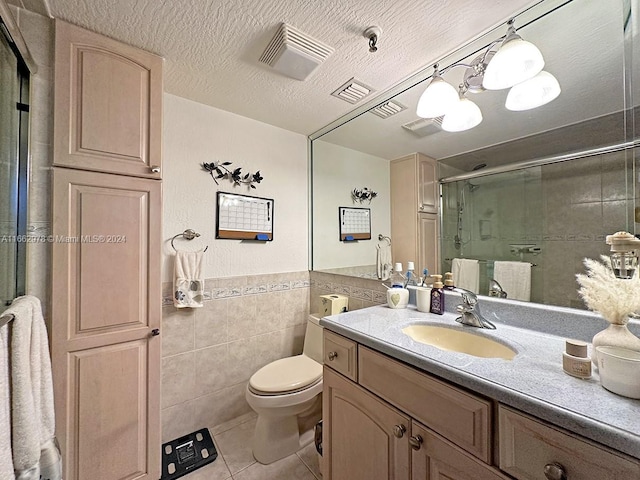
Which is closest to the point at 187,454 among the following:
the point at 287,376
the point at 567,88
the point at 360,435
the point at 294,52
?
the point at 287,376

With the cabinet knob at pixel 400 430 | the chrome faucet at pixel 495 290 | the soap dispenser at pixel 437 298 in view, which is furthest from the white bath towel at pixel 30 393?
the chrome faucet at pixel 495 290

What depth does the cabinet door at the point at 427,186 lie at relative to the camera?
1.47 metres

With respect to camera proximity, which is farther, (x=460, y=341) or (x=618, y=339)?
(x=460, y=341)

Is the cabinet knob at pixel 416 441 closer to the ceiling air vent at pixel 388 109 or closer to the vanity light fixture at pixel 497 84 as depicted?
the vanity light fixture at pixel 497 84

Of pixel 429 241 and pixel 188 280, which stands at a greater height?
pixel 429 241

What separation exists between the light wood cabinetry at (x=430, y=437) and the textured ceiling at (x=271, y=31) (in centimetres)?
138

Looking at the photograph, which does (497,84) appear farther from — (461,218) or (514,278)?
(514,278)

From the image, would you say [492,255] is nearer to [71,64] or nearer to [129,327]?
[129,327]

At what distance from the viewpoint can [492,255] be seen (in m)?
1.23

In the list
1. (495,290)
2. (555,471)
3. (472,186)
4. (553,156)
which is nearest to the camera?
(555,471)

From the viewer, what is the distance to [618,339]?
66 cm

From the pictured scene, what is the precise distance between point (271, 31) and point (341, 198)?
3.97 ft

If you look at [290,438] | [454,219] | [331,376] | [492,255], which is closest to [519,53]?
[454,219]

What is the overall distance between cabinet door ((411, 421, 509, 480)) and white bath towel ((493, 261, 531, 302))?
72 centimetres
